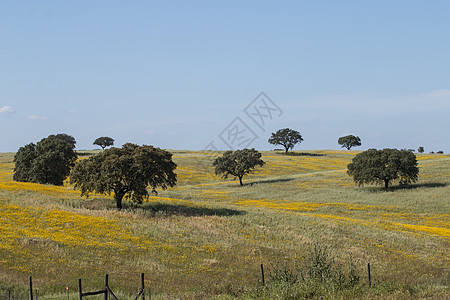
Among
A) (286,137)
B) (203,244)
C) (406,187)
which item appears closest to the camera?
(203,244)

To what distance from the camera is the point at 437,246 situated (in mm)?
36062

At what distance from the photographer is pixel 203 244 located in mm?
30688

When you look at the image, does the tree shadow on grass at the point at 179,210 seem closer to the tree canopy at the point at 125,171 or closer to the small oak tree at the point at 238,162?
→ the tree canopy at the point at 125,171

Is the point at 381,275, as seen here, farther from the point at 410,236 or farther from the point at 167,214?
the point at 167,214

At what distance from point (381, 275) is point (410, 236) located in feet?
51.0

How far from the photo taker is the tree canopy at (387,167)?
69.6 meters

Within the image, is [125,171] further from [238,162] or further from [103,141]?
[103,141]

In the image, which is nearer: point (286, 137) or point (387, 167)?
point (387, 167)

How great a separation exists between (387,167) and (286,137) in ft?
261

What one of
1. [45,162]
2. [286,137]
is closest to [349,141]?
[286,137]

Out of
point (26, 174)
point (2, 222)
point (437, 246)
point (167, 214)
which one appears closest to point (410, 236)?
point (437, 246)

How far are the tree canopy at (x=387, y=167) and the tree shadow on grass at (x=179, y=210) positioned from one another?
33296 mm

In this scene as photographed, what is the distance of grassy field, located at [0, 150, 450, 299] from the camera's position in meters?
19.5

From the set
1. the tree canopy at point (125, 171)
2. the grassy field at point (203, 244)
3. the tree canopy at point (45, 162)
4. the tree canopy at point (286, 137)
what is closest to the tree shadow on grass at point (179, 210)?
the grassy field at point (203, 244)
